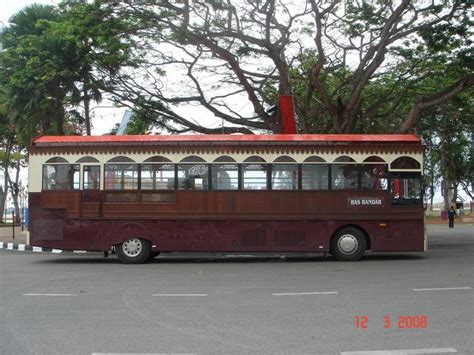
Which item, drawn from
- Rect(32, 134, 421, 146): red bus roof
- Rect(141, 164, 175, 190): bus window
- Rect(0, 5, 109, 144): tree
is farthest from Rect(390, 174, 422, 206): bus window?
Rect(0, 5, 109, 144): tree

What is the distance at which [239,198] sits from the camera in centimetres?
1398

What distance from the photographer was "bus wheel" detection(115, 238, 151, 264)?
14.1m

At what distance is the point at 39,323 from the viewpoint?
6914 millimetres

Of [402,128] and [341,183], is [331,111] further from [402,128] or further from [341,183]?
[341,183]

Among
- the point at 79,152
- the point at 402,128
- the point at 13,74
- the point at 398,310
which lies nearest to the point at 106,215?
the point at 79,152

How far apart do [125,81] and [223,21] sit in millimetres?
5405

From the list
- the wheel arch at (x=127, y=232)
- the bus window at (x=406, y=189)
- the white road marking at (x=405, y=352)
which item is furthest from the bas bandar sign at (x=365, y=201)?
the white road marking at (x=405, y=352)

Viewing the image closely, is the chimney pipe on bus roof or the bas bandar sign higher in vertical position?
the chimney pipe on bus roof


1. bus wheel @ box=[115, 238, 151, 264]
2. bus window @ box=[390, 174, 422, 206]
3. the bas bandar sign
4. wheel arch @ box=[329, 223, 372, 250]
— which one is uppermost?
bus window @ box=[390, 174, 422, 206]

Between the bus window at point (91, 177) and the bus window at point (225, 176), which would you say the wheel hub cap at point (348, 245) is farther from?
the bus window at point (91, 177)
